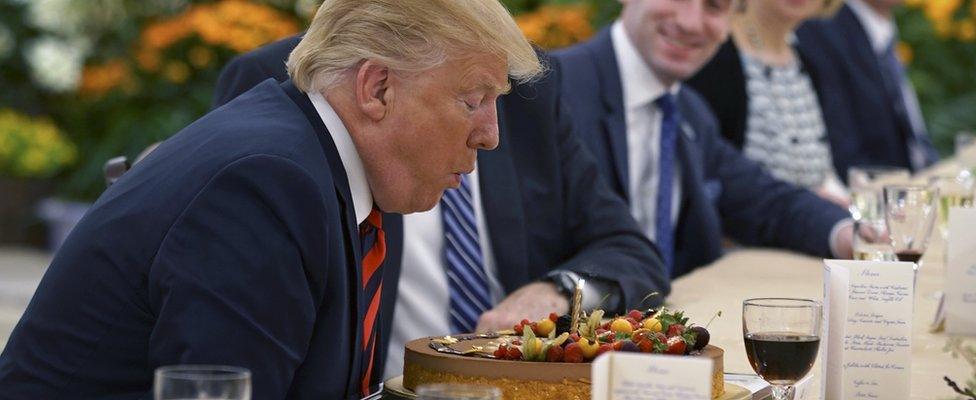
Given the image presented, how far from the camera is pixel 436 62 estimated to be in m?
2.08

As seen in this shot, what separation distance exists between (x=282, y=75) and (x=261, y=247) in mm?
1063

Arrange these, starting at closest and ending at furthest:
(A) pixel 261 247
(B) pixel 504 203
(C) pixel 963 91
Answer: (A) pixel 261 247 → (B) pixel 504 203 → (C) pixel 963 91

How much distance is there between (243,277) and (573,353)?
1.32ft

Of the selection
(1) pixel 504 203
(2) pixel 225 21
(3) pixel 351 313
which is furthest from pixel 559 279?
(2) pixel 225 21

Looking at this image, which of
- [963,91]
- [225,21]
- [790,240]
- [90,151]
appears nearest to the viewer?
[790,240]

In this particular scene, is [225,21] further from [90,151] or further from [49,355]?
[49,355]

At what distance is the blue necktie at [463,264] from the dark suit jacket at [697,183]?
847 millimetres

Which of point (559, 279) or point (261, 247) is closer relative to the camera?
point (261, 247)

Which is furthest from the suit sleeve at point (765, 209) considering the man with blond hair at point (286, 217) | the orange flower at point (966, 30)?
the orange flower at point (966, 30)

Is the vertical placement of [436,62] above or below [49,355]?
above

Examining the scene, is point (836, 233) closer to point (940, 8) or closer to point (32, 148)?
point (940, 8)

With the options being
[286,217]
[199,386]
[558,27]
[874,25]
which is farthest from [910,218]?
[874,25]

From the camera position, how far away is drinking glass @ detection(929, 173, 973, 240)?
3.38 m

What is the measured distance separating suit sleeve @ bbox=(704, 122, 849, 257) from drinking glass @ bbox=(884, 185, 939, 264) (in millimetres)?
1085
